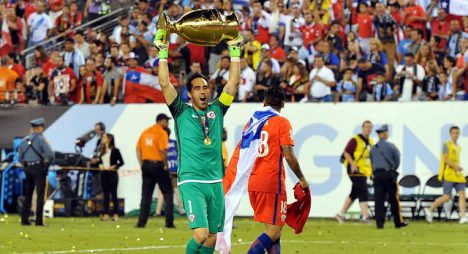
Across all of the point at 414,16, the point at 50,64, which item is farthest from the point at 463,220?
the point at 50,64

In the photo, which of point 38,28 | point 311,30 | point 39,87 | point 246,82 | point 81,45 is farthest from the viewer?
point 38,28

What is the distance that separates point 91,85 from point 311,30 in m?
5.25

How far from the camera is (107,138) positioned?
28.5 meters

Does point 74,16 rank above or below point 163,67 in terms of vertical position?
above

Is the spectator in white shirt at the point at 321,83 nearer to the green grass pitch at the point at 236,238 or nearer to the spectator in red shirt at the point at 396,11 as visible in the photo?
the spectator in red shirt at the point at 396,11

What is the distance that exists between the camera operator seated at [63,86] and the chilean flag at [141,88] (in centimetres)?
143

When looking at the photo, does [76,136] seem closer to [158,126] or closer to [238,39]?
[158,126]

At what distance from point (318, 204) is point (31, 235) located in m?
7.51

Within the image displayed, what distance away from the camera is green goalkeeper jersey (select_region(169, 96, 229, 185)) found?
13.6 meters

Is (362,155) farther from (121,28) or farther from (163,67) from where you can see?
(163,67)

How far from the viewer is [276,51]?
1201 inches

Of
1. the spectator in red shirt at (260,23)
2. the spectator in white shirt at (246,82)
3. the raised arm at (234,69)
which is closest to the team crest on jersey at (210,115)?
the raised arm at (234,69)

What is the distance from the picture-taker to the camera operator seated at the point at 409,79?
92.7ft

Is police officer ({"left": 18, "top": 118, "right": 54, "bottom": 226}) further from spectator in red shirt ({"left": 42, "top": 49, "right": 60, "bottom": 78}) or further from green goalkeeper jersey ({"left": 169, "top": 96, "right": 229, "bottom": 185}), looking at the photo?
green goalkeeper jersey ({"left": 169, "top": 96, "right": 229, "bottom": 185})
